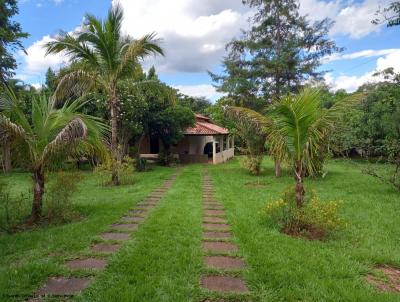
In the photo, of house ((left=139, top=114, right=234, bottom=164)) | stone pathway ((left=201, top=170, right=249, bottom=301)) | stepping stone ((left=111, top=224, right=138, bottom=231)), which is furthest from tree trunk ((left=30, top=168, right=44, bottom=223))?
house ((left=139, top=114, right=234, bottom=164))

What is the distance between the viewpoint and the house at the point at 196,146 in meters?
23.7

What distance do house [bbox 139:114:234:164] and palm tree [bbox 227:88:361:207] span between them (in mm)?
17059

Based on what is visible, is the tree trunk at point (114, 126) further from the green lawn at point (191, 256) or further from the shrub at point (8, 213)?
the shrub at point (8, 213)

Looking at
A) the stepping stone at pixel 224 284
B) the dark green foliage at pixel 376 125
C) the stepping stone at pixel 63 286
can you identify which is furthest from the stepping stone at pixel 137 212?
the dark green foliage at pixel 376 125

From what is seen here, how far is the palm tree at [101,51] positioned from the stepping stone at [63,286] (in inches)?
321

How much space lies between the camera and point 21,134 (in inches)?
228

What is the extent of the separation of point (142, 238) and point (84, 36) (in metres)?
8.16

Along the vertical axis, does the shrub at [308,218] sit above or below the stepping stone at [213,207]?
above

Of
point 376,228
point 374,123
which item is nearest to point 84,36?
point 376,228

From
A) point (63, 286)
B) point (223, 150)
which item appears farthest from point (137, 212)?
point (223, 150)

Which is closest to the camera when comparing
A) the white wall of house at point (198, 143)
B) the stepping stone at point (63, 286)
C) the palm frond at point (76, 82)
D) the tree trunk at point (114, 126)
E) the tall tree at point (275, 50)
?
the stepping stone at point (63, 286)

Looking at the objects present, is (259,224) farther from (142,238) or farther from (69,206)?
(69,206)

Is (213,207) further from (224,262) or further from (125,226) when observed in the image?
(224,262)

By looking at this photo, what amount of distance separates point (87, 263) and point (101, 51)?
8684 millimetres
